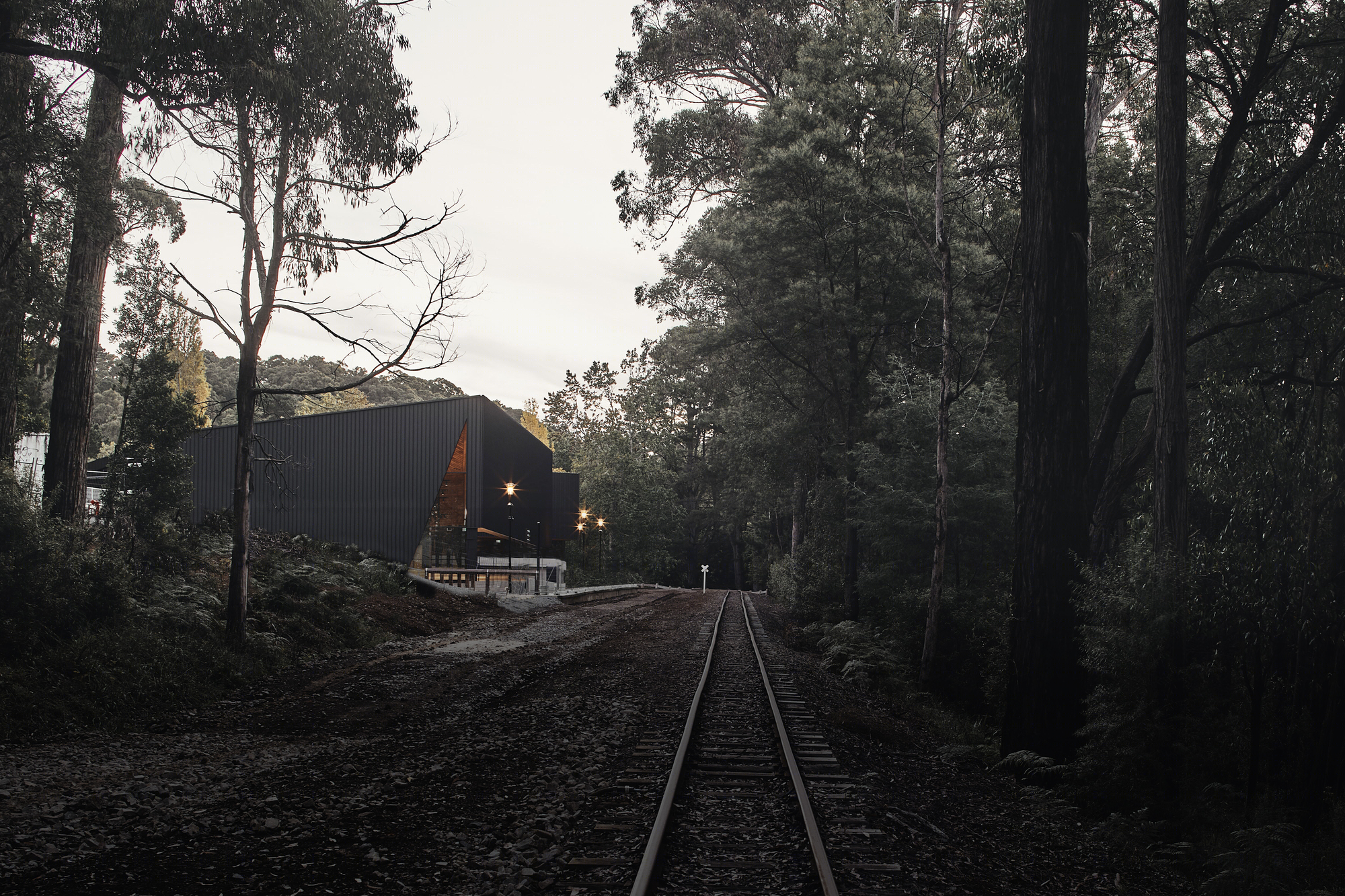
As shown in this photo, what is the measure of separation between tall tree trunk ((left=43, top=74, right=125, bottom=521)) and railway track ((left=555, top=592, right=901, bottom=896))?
10.3 m

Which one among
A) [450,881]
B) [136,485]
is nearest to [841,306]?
[136,485]

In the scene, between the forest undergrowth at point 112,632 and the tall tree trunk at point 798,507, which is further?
the tall tree trunk at point 798,507

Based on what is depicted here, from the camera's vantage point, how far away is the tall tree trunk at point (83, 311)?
41.4 feet

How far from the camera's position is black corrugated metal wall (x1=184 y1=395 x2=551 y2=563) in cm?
3006

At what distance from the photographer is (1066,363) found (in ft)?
28.4

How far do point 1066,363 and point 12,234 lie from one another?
42.9 feet

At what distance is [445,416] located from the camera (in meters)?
31.5

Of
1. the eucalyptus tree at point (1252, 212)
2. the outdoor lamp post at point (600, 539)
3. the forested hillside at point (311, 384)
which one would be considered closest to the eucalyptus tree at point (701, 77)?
the eucalyptus tree at point (1252, 212)

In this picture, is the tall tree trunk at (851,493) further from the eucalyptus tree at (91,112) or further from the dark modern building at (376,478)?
the eucalyptus tree at (91,112)

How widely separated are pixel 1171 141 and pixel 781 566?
2984 centimetres

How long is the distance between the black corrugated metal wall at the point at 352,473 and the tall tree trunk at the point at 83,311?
15775 millimetres

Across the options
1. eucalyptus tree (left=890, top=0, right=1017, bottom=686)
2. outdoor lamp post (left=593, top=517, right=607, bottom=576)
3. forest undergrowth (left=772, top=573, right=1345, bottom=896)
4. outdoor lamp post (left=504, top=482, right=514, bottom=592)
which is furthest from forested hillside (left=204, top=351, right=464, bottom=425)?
forest undergrowth (left=772, top=573, right=1345, bottom=896)

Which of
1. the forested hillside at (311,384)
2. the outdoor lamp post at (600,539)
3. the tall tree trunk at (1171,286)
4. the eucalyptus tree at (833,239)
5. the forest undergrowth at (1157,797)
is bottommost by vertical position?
the forest undergrowth at (1157,797)

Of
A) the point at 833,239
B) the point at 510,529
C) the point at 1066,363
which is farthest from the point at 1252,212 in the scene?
the point at 510,529
